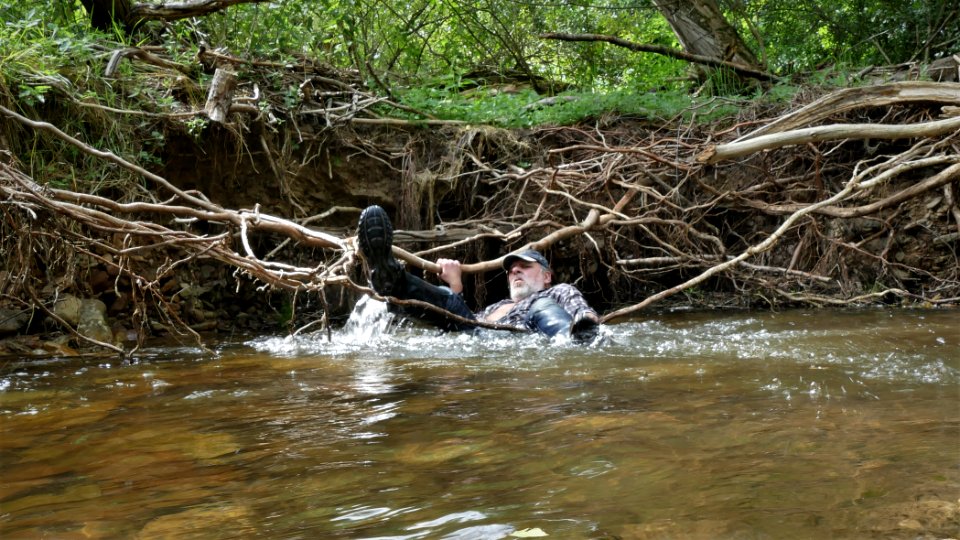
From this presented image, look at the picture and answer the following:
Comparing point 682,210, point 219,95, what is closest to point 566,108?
point 682,210

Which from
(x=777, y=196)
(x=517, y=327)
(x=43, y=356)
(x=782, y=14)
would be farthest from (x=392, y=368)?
(x=782, y=14)

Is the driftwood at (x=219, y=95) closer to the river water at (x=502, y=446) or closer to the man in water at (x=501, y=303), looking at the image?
the man in water at (x=501, y=303)

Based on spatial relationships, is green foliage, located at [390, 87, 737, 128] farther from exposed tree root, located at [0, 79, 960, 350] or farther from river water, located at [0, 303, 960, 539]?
river water, located at [0, 303, 960, 539]

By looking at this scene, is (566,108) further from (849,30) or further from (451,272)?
(849,30)

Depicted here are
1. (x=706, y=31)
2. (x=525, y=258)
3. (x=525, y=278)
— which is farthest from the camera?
(x=706, y=31)

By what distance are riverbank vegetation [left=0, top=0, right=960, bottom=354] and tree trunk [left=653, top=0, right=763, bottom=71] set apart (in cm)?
2

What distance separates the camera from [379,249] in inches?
202

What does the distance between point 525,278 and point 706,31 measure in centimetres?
441

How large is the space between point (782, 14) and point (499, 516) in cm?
892

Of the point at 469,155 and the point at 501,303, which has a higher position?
the point at 469,155

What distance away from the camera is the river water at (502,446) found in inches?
74.2

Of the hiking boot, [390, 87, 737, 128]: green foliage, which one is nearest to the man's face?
the hiking boot

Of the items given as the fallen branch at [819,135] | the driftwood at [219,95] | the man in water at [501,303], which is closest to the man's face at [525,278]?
the man in water at [501,303]

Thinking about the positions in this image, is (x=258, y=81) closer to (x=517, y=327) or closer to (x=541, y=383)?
(x=517, y=327)
